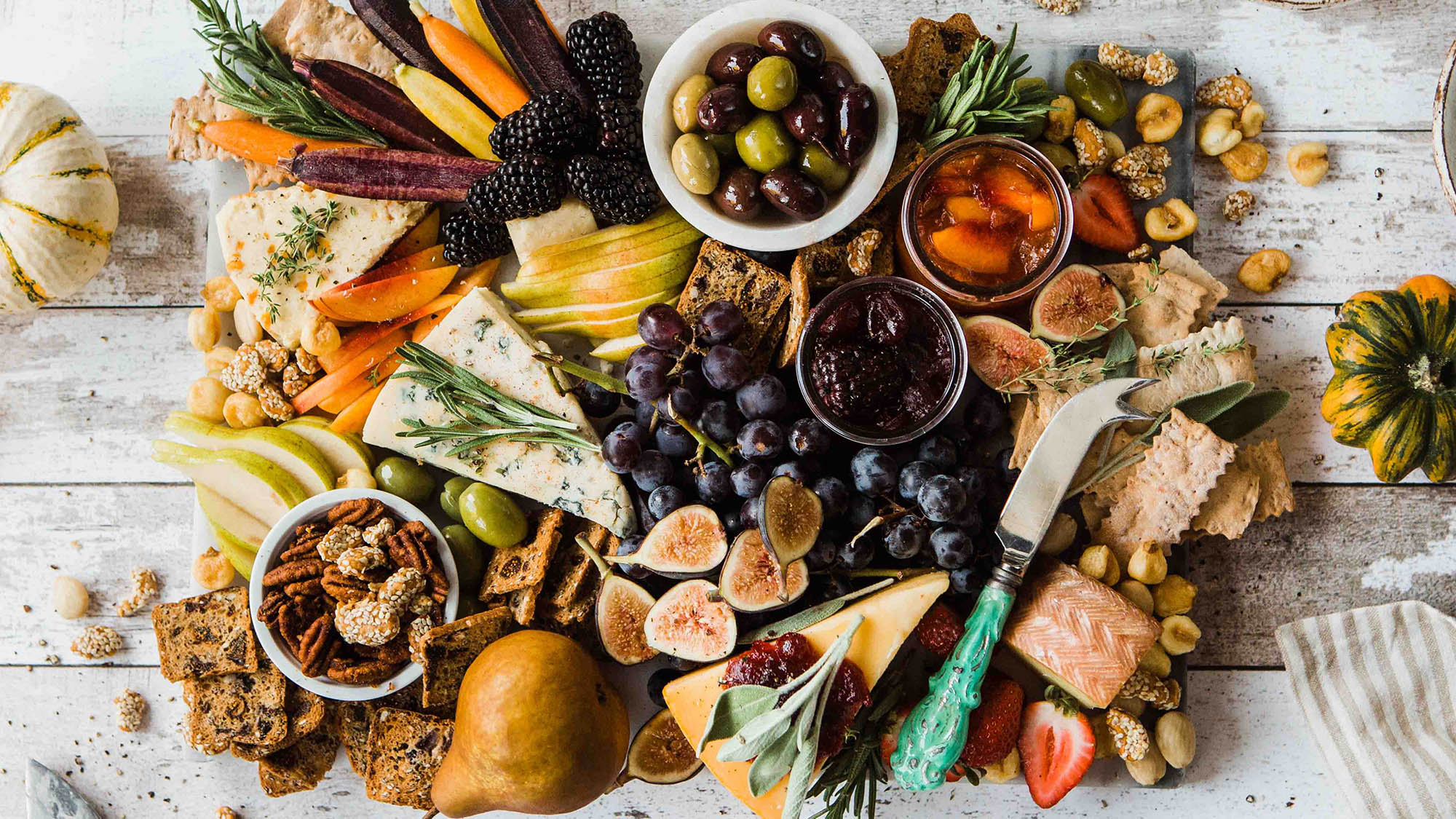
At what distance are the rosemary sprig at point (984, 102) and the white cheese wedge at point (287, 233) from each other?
966 millimetres

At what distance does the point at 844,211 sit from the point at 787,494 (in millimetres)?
486

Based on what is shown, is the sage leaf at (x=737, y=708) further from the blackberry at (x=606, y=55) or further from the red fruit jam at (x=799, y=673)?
the blackberry at (x=606, y=55)

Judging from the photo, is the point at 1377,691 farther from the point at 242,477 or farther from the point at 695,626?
the point at 242,477

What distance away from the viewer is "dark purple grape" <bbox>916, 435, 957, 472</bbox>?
1611 mm

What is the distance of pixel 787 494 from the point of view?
60.8 inches

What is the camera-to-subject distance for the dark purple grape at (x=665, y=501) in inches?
63.2

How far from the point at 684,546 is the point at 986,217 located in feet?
2.52

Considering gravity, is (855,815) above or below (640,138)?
below

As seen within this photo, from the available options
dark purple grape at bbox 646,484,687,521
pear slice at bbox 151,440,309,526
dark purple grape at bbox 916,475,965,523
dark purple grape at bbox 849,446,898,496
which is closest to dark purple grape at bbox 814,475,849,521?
dark purple grape at bbox 849,446,898,496

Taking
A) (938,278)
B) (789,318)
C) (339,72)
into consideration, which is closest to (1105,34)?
(938,278)

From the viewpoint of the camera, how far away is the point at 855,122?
59.8 inches

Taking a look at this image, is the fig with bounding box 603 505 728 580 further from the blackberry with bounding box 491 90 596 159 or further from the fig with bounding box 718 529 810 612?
the blackberry with bounding box 491 90 596 159

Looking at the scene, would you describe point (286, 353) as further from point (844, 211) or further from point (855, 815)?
point (855, 815)

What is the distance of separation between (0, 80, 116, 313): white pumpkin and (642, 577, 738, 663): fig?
1293mm
